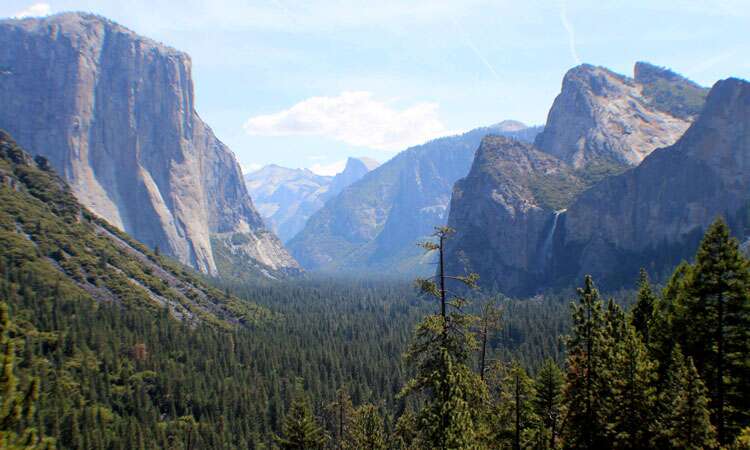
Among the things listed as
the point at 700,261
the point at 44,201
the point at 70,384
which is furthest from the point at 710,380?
the point at 44,201

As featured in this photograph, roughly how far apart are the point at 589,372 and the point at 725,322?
10.0m

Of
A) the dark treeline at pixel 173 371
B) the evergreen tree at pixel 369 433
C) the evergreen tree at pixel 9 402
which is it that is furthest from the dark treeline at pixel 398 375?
the dark treeline at pixel 173 371

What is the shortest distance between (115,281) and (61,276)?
55.4 ft

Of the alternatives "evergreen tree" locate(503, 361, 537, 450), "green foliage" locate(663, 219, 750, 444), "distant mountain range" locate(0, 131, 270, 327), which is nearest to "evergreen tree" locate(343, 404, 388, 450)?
"evergreen tree" locate(503, 361, 537, 450)

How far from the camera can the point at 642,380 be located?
33.9 meters

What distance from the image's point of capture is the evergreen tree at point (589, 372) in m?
33.5

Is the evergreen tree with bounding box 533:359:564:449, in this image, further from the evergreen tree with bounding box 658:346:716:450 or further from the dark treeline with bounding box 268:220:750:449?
the evergreen tree with bounding box 658:346:716:450

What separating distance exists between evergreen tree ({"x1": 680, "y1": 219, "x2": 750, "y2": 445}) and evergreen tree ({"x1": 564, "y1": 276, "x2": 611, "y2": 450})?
22.6 feet

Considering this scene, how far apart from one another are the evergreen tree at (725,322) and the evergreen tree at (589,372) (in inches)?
271

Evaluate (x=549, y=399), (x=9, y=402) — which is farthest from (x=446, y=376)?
(x=549, y=399)

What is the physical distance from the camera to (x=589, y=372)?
33406mm

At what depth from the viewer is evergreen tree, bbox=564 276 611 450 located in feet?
110

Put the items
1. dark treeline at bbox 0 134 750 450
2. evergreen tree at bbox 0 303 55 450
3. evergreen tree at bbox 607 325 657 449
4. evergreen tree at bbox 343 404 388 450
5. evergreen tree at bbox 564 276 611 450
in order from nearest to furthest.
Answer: evergreen tree at bbox 0 303 55 450 → dark treeline at bbox 0 134 750 450 → evergreen tree at bbox 607 325 657 449 → evergreen tree at bbox 564 276 611 450 → evergreen tree at bbox 343 404 388 450

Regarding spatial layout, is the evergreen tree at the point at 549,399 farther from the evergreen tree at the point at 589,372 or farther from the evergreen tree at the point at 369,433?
the evergreen tree at the point at 369,433
